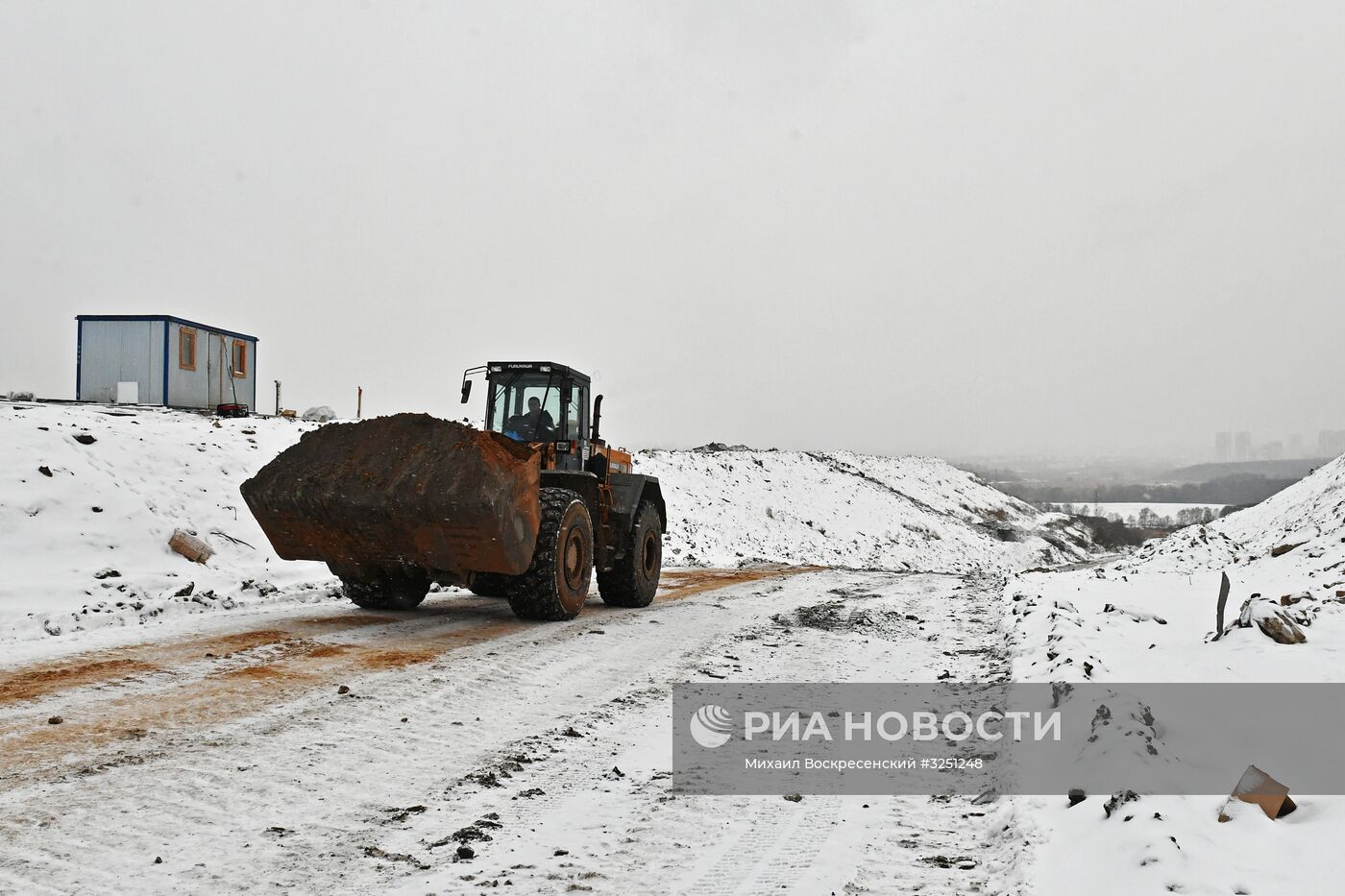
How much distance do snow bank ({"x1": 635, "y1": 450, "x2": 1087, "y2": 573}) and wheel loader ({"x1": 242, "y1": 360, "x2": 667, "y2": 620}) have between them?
1179 cm

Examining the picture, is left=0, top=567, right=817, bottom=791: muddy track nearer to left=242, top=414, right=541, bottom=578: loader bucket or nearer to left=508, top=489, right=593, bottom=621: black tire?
left=508, top=489, right=593, bottom=621: black tire

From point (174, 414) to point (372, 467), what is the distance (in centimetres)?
1316

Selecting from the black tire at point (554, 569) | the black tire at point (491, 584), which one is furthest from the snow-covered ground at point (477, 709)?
the black tire at point (491, 584)

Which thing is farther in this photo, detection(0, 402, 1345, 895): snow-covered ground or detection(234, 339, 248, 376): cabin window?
detection(234, 339, 248, 376): cabin window

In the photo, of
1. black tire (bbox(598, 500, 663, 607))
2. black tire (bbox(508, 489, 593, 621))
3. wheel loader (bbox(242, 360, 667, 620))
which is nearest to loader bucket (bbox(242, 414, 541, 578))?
wheel loader (bbox(242, 360, 667, 620))

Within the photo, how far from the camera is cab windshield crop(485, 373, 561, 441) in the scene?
34.0 ft

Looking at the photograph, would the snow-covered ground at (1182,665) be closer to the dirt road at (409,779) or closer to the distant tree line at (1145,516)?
the dirt road at (409,779)

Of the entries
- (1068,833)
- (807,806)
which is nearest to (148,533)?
(807,806)

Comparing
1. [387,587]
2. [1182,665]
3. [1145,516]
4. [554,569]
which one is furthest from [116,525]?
[1145,516]

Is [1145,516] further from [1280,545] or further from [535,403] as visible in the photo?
[535,403]

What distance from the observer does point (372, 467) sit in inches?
333

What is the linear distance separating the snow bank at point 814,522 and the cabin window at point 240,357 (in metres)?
13.3

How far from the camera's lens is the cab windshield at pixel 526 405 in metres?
10.4

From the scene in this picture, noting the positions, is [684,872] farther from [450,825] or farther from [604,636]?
[604,636]
